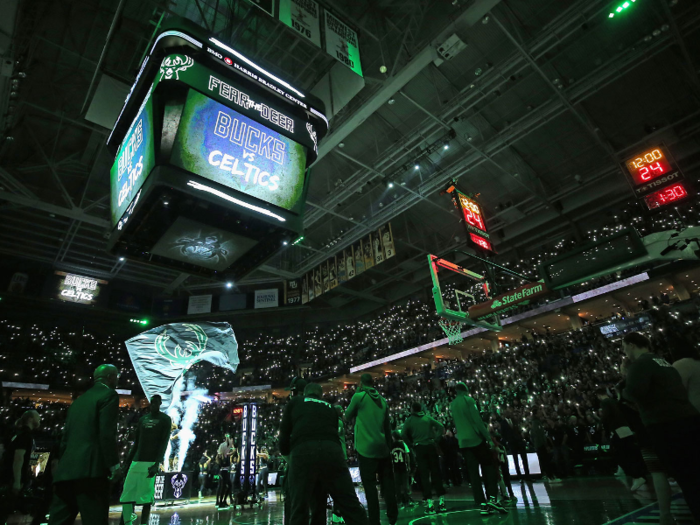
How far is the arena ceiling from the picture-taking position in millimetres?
10094

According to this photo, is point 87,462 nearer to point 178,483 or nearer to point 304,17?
point 304,17

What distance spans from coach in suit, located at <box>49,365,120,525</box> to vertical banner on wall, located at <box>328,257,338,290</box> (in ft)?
51.5

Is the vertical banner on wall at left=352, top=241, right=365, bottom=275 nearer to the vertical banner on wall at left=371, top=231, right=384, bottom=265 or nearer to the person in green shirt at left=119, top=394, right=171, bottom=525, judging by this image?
the vertical banner on wall at left=371, top=231, right=384, bottom=265

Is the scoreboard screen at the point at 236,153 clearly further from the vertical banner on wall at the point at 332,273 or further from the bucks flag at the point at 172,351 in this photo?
the vertical banner on wall at the point at 332,273

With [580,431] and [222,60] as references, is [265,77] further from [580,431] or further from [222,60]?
[580,431]

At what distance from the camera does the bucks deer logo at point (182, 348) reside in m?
9.46

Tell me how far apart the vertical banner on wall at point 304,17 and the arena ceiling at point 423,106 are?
1.04 meters

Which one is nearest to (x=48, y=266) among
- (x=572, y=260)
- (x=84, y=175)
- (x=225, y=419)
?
(x=84, y=175)

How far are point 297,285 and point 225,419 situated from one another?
28.9 ft

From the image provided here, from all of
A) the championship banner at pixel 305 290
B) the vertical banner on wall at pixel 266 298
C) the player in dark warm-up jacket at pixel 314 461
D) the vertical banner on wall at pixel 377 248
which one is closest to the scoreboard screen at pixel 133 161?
the player in dark warm-up jacket at pixel 314 461

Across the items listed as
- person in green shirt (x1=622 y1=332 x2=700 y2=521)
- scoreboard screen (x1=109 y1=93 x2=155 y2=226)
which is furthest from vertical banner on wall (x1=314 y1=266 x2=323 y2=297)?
person in green shirt (x1=622 y1=332 x2=700 y2=521)

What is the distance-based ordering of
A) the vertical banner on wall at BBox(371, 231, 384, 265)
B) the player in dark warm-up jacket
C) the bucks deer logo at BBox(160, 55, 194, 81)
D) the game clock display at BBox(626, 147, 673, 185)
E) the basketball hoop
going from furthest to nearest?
1. the vertical banner on wall at BBox(371, 231, 384, 265)
2. the basketball hoop
3. the game clock display at BBox(626, 147, 673, 185)
4. the bucks deer logo at BBox(160, 55, 194, 81)
5. the player in dark warm-up jacket

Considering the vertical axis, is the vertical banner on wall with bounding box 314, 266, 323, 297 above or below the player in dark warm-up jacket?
above

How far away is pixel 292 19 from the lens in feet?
22.1
